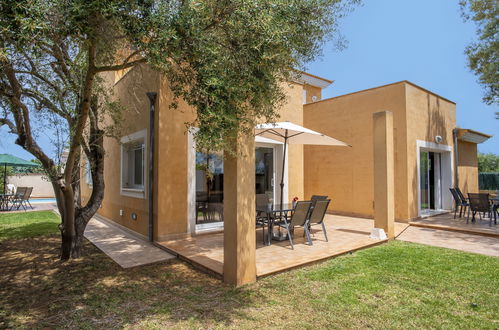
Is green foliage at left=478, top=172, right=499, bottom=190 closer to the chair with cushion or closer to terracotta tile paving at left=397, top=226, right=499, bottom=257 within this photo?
the chair with cushion

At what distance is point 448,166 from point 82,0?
49.3 feet

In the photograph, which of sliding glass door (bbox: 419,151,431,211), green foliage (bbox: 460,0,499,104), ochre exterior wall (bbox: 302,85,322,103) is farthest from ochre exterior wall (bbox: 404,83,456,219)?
ochre exterior wall (bbox: 302,85,322,103)

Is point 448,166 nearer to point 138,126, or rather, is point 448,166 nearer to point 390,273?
point 390,273

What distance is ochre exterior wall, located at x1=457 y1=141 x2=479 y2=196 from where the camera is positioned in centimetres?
1438

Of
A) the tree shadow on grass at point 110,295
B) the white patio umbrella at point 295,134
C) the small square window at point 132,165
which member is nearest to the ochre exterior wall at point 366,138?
the white patio umbrella at point 295,134

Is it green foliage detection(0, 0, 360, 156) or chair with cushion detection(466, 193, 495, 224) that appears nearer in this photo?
green foliage detection(0, 0, 360, 156)

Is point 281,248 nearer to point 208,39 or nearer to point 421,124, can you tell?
point 208,39

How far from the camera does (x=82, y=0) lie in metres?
3.05

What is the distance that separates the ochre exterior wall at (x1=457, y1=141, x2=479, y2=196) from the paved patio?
14.7 meters

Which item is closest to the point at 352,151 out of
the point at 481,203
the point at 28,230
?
the point at 481,203

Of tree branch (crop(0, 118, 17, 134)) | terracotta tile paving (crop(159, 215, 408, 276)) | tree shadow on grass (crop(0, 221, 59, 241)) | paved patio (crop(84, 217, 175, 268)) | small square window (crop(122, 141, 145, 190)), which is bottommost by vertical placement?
tree shadow on grass (crop(0, 221, 59, 241))

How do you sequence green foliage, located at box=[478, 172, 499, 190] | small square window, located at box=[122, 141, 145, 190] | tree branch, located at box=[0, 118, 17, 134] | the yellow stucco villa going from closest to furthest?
tree branch, located at box=[0, 118, 17, 134]
the yellow stucco villa
small square window, located at box=[122, 141, 145, 190]
green foliage, located at box=[478, 172, 499, 190]

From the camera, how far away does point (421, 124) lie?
1145 cm

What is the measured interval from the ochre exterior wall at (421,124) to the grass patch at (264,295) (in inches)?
191
